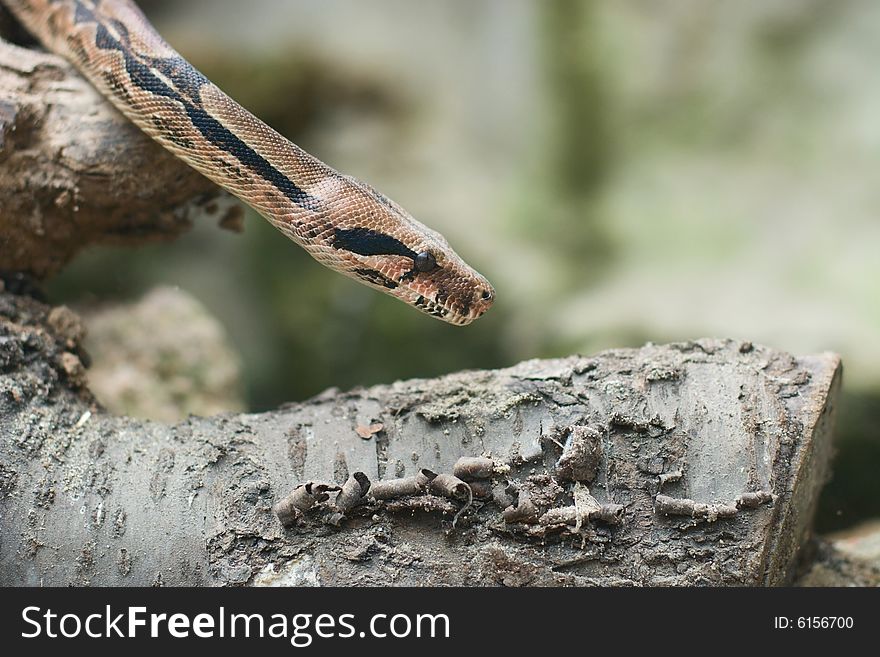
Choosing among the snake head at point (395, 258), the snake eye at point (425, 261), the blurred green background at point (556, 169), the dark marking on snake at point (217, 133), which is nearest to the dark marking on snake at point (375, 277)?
the snake head at point (395, 258)

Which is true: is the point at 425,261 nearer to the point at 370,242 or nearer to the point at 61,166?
the point at 370,242

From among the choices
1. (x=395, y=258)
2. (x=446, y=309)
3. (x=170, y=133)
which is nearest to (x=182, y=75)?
(x=170, y=133)

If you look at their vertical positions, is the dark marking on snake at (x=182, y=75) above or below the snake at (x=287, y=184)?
above

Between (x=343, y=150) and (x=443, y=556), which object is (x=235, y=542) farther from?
(x=343, y=150)

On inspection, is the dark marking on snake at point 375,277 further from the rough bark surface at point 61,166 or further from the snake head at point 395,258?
the rough bark surface at point 61,166

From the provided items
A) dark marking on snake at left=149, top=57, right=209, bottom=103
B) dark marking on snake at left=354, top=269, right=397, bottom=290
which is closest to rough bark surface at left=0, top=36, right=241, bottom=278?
dark marking on snake at left=149, top=57, right=209, bottom=103

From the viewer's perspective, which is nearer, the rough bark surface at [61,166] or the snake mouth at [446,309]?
the rough bark surface at [61,166]
